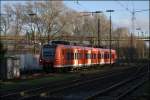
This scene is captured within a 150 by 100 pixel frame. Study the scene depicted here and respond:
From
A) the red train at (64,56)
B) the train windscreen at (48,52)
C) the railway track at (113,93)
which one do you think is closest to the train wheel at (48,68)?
the red train at (64,56)

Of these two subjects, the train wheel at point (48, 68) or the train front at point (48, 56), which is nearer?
the train front at point (48, 56)

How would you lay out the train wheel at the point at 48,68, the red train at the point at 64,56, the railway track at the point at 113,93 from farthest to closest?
the train wheel at the point at 48,68 < the red train at the point at 64,56 < the railway track at the point at 113,93

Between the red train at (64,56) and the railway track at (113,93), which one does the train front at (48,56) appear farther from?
the railway track at (113,93)

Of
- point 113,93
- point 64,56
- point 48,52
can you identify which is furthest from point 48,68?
point 113,93

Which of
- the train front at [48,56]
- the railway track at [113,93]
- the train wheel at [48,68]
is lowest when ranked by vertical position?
the train wheel at [48,68]

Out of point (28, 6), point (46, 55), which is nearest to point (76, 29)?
point (28, 6)

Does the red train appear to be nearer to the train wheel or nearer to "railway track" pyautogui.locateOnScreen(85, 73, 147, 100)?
the train wheel

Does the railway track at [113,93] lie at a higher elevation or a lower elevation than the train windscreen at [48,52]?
lower

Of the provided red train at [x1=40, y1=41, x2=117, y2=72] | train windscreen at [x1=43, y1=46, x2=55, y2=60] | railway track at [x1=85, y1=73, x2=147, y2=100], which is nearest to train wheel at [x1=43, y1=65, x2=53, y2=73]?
red train at [x1=40, y1=41, x2=117, y2=72]

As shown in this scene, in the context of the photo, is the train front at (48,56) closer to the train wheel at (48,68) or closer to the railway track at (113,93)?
the train wheel at (48,68)

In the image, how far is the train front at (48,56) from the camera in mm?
43156

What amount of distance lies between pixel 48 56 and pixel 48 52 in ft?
1.42

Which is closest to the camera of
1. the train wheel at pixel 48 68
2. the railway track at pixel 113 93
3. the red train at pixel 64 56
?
the railway track at pixel 113 93

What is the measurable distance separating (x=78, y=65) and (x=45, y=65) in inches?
298
